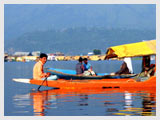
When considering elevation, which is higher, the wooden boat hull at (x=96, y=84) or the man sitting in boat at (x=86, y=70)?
the man sitting in boat at (x=86, y=70)

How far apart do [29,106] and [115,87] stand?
747 cm

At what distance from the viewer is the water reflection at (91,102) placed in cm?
1650

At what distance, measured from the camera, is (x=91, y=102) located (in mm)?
19453

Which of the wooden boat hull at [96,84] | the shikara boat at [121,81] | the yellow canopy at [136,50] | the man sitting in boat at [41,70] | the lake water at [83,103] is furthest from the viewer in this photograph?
the yellow canopy at [136,50]

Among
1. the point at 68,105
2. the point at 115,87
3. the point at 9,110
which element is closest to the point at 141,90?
the point at 115,87

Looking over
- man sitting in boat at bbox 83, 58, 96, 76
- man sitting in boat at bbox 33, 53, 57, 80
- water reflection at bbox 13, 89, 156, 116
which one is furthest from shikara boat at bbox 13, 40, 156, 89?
man sitting in boat at bbox 83, 58, 96, 76

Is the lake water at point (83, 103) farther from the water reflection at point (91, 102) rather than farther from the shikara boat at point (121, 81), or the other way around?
the shikara boat at point (121, 81)

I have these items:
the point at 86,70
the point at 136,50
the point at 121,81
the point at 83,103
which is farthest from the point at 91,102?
the point at 86,70

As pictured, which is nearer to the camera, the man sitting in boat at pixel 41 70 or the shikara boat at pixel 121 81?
the man sitting in boat at pixel 41 70

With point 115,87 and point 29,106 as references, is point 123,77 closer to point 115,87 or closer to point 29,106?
point 115,87

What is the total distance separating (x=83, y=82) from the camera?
2484 centimetres

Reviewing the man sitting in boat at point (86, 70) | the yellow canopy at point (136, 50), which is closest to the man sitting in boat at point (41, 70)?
the man sitting in boat at point (86, 70)

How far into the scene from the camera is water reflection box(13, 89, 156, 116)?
1650cm

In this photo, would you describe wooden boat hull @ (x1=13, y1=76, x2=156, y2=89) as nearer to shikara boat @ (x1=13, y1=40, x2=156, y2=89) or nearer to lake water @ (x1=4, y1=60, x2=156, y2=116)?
shikara boat @ (x1=13, y1=40, x2=156, y2=89)
